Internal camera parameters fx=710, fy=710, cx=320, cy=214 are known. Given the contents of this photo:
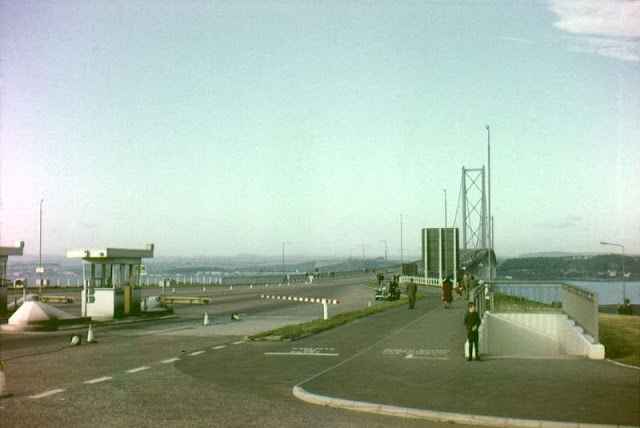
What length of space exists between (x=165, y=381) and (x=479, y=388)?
19.3 ft

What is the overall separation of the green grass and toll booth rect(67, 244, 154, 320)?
1920 centimetres

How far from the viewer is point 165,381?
13.6 m

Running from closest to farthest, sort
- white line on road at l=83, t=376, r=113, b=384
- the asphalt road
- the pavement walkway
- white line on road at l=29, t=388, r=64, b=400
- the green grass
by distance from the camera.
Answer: the pavement walkway
the asphalt road
white line on road at l=29, t=388, r=64, b=400
white line on road at l=83, t=376, r=113, b=384
the green grass

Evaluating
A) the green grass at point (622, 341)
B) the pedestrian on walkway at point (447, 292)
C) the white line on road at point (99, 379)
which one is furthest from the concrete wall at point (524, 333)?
the white line on road at point (99, 379)

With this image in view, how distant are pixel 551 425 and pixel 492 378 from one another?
3.69 meters

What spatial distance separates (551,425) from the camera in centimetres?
904

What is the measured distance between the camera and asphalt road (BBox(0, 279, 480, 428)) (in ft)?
32.7

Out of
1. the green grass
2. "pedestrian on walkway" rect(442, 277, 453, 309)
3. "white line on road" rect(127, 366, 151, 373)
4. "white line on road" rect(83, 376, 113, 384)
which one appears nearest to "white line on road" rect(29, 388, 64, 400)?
"white line on road" rect(83, 376, 113, 384)

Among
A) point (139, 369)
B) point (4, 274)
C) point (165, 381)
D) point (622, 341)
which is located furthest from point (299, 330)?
point (4, 274)

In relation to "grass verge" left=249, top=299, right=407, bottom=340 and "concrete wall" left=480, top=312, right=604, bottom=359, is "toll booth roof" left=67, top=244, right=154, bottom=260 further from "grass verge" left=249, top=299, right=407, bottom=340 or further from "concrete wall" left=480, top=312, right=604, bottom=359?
"concrete wall" left=480, top=312, right=604, bottom=359

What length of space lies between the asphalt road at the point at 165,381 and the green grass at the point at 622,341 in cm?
629

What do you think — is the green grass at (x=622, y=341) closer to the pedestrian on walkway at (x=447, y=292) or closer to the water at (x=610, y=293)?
the pedestrian on walkway at (x=447, y=292)

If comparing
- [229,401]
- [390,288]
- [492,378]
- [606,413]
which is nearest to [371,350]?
[492,378]

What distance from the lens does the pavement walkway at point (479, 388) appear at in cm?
964
